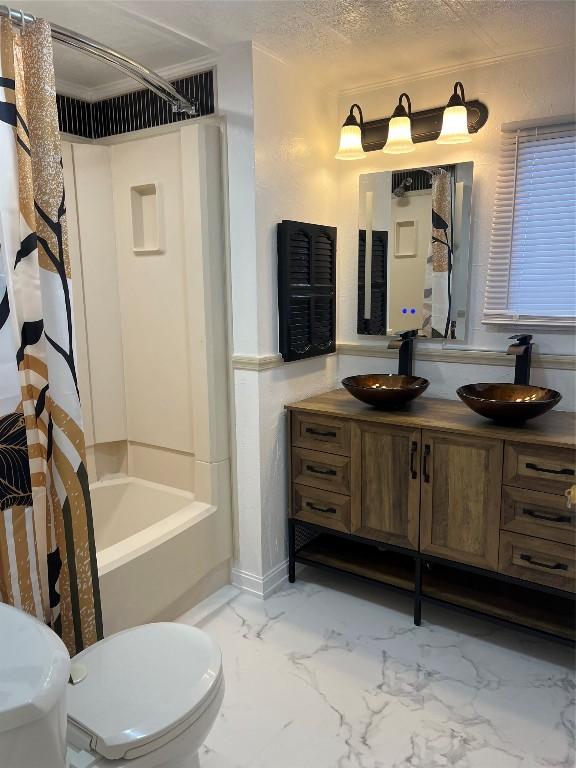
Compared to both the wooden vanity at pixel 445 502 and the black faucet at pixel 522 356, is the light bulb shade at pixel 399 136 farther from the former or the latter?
the wooden vanity at pixel 445 502

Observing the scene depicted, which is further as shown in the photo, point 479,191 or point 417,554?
point 479,191

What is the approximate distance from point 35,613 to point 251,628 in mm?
986

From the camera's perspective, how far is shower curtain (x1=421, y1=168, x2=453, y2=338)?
2.52 m

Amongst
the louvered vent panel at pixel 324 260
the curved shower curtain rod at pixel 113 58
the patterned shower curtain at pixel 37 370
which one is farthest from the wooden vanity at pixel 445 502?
the curved shower curtain rod at pixel 113 58

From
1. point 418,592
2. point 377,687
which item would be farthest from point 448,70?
point 377,687

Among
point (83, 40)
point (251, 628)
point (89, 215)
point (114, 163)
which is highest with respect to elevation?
point (83, 40)

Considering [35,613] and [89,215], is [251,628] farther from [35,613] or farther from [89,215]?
[89,215]

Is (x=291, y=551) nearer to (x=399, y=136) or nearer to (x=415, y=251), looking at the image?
(x=415, y=251)

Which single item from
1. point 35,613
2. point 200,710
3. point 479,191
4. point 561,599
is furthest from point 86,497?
point 479,191

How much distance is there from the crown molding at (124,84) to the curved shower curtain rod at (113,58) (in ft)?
0.54

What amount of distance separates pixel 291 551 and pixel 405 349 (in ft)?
3.57

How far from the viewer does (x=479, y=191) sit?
2469 millimetres

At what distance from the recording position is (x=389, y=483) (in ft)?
7.58

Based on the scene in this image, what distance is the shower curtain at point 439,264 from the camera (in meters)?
2.52
